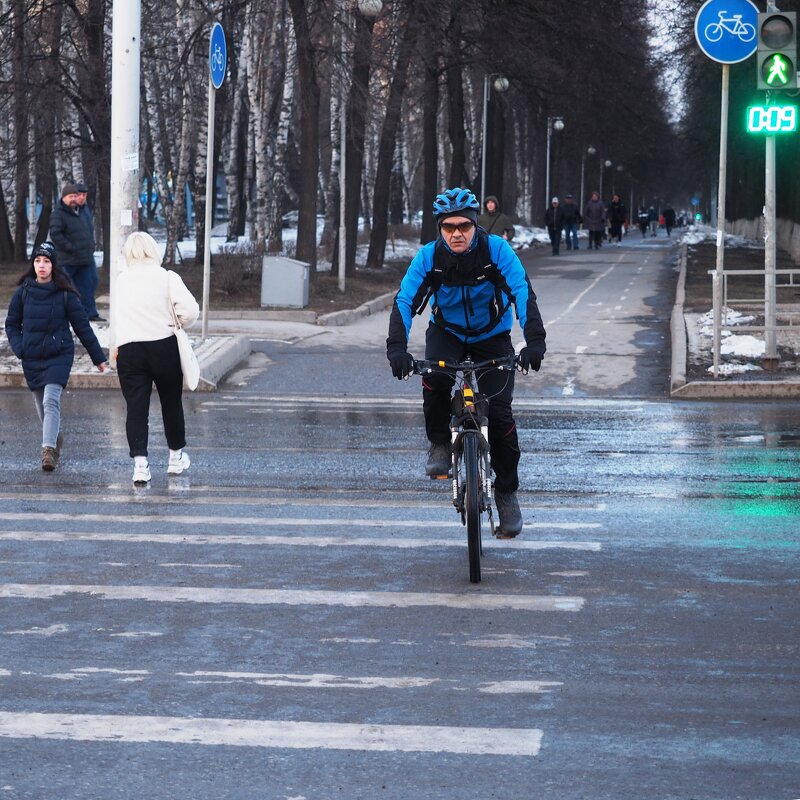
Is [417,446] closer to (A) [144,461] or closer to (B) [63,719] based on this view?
(A) [144,461]

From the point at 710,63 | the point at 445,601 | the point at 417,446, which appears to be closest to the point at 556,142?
the point at 710,63

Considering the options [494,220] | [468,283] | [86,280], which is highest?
[494,220]

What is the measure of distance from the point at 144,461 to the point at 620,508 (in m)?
3.22

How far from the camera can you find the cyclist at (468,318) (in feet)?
24.1

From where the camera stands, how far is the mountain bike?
7.19 meters

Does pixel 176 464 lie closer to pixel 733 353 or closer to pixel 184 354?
pixel 184 354

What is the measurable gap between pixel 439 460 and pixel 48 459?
3.95 meters

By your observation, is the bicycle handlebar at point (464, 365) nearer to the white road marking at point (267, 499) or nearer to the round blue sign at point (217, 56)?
the white road marking at point (267, 499)

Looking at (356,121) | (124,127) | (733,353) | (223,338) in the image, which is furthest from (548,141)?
(124,127)

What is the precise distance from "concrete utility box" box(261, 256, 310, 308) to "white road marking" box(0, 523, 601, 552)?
15133 mm

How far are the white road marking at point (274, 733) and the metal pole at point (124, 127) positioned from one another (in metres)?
11.6

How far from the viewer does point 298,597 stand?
270 inches

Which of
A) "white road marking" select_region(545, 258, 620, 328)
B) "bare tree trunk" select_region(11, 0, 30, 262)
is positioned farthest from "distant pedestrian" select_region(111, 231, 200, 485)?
"bare tree trunk" select_region(11, 0, 30, 262)

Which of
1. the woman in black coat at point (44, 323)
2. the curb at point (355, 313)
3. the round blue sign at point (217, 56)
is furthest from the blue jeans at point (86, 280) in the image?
the woman in black coat at point (44, 323)
